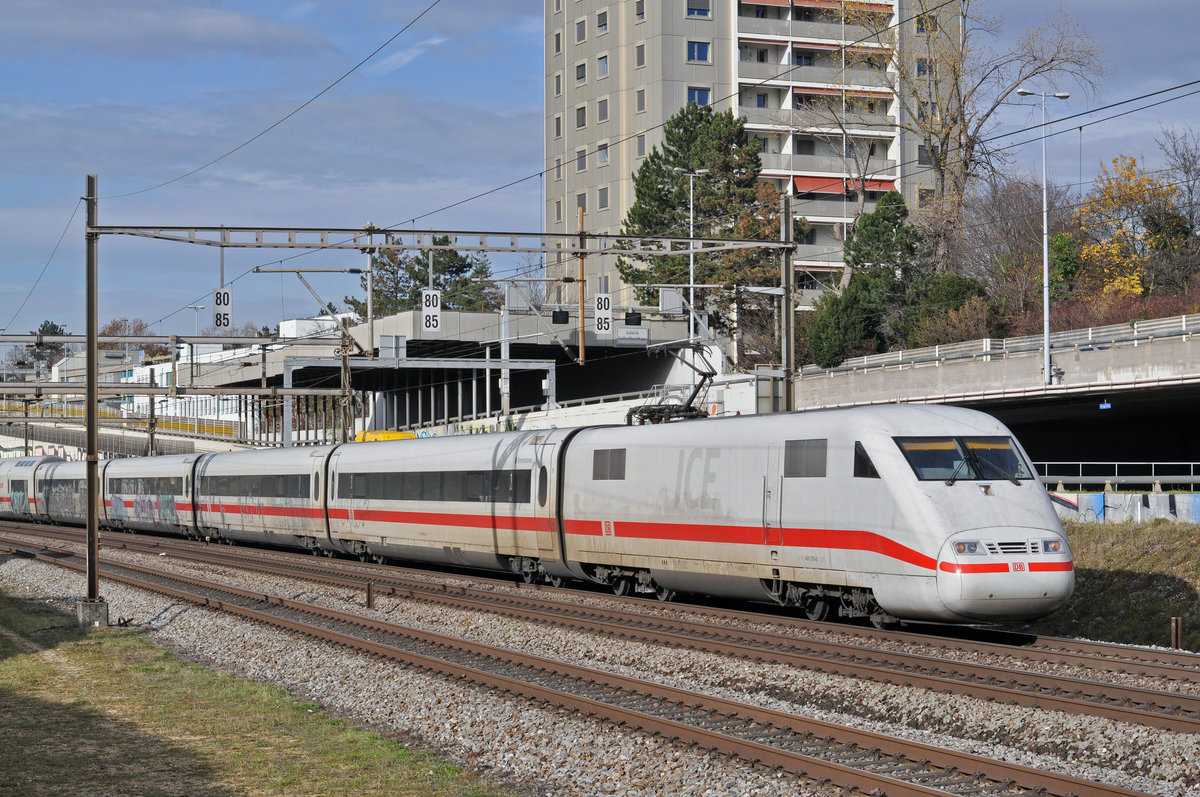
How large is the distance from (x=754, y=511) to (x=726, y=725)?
721 centimetres

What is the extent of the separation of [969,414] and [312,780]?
1044 cm

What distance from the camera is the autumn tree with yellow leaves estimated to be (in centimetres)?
5644

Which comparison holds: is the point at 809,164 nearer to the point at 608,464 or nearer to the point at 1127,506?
the point at 1127,506

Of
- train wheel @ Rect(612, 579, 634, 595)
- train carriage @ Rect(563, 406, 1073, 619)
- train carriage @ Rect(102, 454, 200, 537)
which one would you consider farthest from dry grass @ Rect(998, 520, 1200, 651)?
train carriage @ Rect(102, 454, 200, 537)

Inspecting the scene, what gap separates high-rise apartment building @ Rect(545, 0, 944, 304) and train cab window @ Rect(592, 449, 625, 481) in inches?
2457

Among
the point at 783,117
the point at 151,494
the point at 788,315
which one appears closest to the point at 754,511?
the point at 788,315

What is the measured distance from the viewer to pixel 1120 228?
5881 centimetres

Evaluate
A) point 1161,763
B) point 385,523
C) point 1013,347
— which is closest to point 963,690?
point 1161,763

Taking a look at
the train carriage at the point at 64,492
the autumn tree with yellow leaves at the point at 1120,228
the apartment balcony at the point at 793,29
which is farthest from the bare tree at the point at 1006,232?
the train carriage at the point at 64,492

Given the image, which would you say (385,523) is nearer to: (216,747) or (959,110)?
(216,747)

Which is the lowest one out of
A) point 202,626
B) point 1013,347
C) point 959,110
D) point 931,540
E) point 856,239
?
point 202,626

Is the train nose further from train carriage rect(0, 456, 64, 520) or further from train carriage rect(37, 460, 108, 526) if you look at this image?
train carriage rect(0, 456, 64, 520)

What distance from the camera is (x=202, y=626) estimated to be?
20453mm

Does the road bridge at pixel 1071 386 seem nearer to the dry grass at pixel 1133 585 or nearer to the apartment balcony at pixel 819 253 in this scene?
the dry grass at pixel 1133 585
